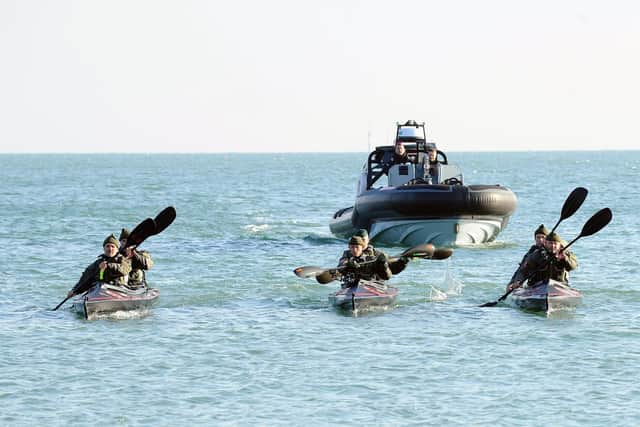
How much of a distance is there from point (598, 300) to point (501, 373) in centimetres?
665

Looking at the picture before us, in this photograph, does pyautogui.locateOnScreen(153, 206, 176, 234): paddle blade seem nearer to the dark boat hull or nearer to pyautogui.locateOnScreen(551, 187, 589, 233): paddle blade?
pyautogui.locateOnScreen(551, 187, 589, 233): paddle blade

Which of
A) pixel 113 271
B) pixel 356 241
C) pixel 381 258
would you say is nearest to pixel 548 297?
pixel 381 258

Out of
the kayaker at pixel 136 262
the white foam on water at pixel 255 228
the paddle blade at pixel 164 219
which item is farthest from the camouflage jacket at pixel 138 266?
the white foam on water at pixel 255 228

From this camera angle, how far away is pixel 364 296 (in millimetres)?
18875

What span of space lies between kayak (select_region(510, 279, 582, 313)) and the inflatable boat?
860 centimetres

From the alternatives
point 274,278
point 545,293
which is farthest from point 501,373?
point 274,278

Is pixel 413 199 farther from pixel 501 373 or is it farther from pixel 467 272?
pixel 501 373

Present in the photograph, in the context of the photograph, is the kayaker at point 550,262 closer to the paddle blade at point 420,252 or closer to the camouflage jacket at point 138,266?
the paddle blade at point 420,252

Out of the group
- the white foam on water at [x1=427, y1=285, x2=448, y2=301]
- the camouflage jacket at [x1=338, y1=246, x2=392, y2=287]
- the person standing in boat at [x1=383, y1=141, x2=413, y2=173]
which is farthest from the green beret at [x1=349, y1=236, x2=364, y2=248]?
the person standing in boat at [x1=383, y1=141, x2=413, y2=173]

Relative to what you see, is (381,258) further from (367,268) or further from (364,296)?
(364,296)

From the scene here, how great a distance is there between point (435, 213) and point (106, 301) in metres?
11.3

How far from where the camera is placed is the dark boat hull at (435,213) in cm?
2778

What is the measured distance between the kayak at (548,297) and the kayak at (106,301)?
6.04m

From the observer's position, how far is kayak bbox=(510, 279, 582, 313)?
18.7 meters
